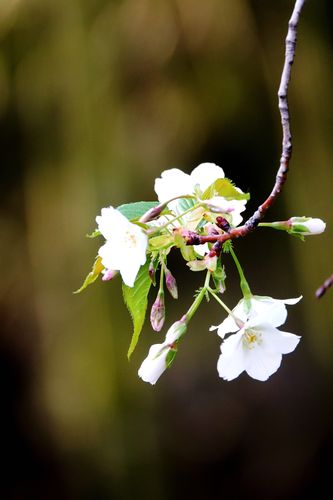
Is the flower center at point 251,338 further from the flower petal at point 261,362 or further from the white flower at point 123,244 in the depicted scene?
the white flower at point 123,244

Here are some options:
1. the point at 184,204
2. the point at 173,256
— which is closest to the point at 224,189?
the point at 184,204

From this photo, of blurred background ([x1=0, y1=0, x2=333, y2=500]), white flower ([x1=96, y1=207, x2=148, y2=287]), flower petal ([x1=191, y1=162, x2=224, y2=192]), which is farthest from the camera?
blurred background ([x1=0, y1=0, x2=333, y2=500])

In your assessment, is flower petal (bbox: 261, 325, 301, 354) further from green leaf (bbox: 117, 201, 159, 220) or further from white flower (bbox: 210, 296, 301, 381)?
green leaf (bbox: 117, 201, 159, 220)

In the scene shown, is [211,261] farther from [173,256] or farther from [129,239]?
[173,256]

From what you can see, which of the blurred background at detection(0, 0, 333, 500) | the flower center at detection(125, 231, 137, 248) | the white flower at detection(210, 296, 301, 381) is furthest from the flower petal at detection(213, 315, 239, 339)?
the blurred background at detection(0, 0, 333, 500)

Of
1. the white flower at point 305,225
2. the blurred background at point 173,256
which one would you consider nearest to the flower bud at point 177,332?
the white flower at point 305,225

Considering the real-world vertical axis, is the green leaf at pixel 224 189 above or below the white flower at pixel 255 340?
above

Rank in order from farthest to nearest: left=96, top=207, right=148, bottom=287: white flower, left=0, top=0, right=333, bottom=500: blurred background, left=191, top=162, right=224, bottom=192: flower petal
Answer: left=0, top=0, right=333, bottom=500: blurred background → left=191, top=162, right=224, bottom=192: flower petal → left=96, top=207, right=148, bottom=287: white flower
